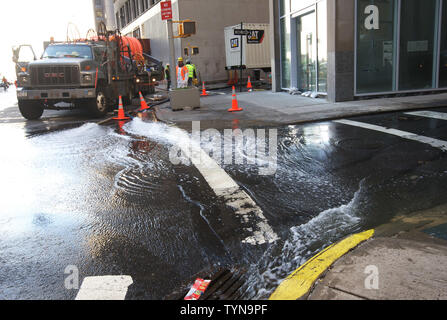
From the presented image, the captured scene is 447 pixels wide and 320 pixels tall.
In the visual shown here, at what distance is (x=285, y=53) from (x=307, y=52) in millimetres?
2113

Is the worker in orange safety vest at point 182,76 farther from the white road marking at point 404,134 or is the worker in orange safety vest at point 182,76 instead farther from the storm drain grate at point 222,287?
the storm drain grate at point 222,287

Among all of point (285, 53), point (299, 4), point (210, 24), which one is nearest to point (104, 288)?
point (299, 4)

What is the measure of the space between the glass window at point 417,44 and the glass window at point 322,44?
273 centimetres

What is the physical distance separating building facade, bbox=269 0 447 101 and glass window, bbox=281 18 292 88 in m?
2.63

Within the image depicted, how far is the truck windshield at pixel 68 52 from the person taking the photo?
15.1 meters

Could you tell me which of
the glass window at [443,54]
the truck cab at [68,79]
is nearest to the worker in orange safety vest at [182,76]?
the truck cab at [68,79]

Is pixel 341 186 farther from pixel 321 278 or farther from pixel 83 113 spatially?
pixel 83 113

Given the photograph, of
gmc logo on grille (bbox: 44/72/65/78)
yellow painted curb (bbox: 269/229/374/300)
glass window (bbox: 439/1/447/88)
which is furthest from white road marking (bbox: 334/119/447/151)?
gmc logo on grille (bbox: 44/72/65/78)

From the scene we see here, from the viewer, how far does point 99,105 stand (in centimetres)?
1482

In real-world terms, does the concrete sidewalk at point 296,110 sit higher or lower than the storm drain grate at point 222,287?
higher

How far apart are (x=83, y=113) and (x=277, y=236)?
1464 cm

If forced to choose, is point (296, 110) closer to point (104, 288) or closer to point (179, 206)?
point (179, 206)
